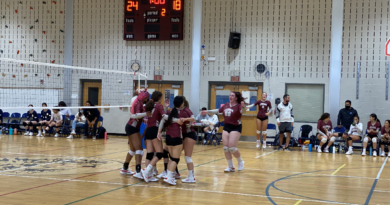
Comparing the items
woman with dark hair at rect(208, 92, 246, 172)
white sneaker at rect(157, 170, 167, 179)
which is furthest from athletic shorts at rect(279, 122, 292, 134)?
white sneaker at rect(157, 170, 167, 179)

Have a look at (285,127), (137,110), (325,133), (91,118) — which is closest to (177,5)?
(91,118)

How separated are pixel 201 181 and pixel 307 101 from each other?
9.15 metres

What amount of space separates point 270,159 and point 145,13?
28.1 ft

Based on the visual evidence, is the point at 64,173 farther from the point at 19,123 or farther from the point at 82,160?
the point at 19,123

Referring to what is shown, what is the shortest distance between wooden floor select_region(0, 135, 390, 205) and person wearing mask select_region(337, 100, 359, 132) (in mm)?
2499

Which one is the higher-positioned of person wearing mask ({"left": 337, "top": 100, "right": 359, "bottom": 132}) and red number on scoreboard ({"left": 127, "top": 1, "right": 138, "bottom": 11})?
red number on scoreboard ({"left": 127, "top": 1, "right": 138, "bottom": 11})

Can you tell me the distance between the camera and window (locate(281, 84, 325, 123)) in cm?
1522

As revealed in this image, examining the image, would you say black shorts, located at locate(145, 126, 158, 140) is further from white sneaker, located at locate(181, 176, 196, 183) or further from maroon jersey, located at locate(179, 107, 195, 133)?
white sneaker, located at locate(181, 176, 196, 183)

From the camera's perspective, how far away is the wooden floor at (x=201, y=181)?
5.91 metres

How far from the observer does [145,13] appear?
16.5 metres

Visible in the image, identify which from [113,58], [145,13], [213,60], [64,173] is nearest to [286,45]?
[213,60]

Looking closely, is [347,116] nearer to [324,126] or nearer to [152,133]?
[324,126]

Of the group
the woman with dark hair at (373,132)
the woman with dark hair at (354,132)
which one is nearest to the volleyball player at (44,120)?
the woman with dark hair at (354,132)

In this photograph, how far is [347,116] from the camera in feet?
45.8
